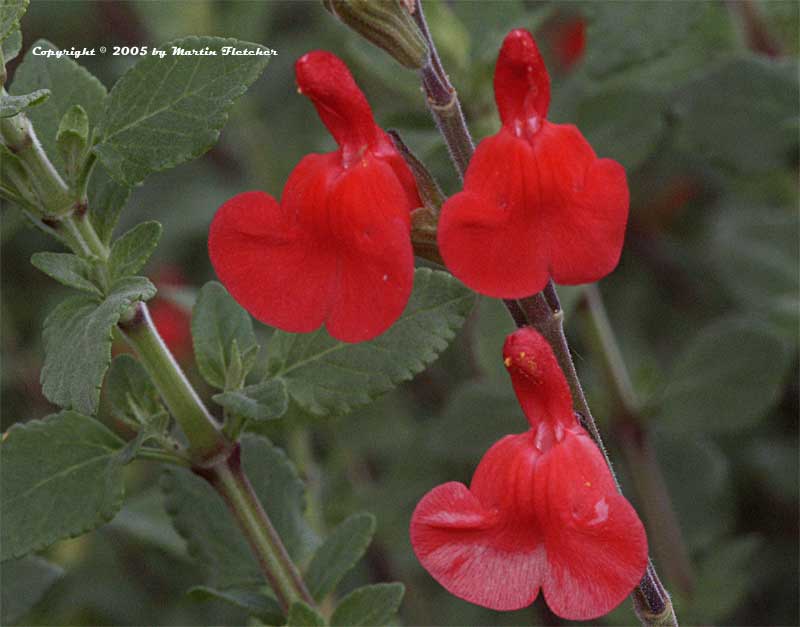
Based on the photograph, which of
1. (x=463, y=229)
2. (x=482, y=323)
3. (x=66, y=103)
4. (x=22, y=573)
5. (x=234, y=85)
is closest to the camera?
(x=463, y=229)

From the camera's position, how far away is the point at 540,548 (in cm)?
62

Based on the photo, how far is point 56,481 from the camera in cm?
79

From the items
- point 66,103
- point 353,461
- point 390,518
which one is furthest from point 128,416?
point 353,461

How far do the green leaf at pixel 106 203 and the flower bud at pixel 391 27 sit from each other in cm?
21

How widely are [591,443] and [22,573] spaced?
0.53 metres

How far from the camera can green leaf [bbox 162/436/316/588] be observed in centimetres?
87

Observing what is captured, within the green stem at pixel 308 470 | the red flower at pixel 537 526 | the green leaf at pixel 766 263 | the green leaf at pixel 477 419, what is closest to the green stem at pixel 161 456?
the red flower at pixel 537 526

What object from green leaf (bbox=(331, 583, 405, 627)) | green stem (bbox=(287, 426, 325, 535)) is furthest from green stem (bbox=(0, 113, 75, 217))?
green stem (bbox=(287, 426, 325, 535))

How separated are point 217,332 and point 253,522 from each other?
5.5 inches

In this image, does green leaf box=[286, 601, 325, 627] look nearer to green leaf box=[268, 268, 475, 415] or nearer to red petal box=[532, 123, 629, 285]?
green leaf box=[268, 268, 475, 415]

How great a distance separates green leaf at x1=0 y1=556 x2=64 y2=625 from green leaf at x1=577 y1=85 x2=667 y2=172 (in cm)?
69

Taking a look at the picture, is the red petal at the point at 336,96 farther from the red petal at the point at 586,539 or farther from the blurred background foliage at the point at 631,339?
the blurred background foliage at the point at 631,339

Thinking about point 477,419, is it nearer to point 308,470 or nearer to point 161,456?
point 308,470

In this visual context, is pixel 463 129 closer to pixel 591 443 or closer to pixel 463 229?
pixel 463 229
